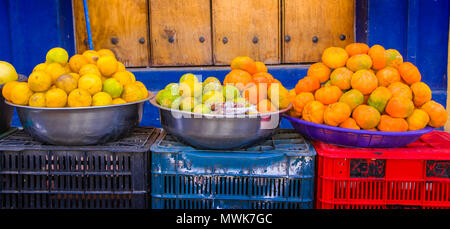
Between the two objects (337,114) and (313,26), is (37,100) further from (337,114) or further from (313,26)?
(313,26)

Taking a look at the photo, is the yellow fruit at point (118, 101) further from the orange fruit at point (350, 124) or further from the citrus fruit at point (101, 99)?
the orange fruit at point (350, 124)

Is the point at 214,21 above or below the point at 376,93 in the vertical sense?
above

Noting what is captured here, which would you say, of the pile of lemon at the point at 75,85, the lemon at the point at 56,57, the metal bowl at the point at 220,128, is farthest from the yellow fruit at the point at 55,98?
A: the metal bowl at the point at 220,128

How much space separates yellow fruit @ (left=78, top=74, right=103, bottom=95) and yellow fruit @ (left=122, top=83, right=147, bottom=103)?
0.12m

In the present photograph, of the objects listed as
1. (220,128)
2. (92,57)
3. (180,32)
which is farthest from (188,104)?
(180,32)

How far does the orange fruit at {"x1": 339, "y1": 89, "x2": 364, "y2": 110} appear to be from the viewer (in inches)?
71.6

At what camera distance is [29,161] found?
1768 mm

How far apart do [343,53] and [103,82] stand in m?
1.25

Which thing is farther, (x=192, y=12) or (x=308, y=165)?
(x=192, y=12)

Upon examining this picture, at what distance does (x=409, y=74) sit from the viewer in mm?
1881

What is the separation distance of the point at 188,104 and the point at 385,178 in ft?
3.13
